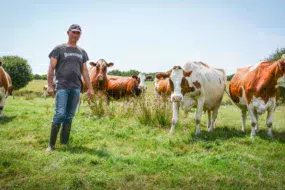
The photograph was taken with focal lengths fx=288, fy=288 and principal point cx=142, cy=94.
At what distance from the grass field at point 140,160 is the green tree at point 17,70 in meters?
43.8

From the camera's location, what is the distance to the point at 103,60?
12.7m

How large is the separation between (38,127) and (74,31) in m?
3.90

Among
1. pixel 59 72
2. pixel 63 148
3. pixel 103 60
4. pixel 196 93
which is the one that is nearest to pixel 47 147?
pixel 63 148

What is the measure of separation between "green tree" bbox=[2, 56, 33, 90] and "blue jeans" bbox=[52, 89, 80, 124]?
4670 centimetres

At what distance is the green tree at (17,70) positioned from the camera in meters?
48.3

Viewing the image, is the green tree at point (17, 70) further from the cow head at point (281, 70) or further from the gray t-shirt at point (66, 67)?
the cow head at point (281, 70)

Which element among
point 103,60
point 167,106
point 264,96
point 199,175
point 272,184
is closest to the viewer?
point 272,184

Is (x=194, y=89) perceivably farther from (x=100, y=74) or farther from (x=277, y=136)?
(x=100, y=74)

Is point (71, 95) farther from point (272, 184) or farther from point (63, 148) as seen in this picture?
point (272, 184)

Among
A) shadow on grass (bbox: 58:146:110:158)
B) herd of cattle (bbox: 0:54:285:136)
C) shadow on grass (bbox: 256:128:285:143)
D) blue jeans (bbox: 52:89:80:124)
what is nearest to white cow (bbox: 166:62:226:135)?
herd of cattle (bbox: 0:54:285:136)

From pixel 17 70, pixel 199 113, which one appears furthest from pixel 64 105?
Result: pixel 17 70

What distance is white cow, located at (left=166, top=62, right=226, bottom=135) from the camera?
25.8ft

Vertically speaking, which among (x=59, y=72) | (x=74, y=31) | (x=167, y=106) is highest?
(x=74, y=31)

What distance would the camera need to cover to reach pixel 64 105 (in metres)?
5.82
